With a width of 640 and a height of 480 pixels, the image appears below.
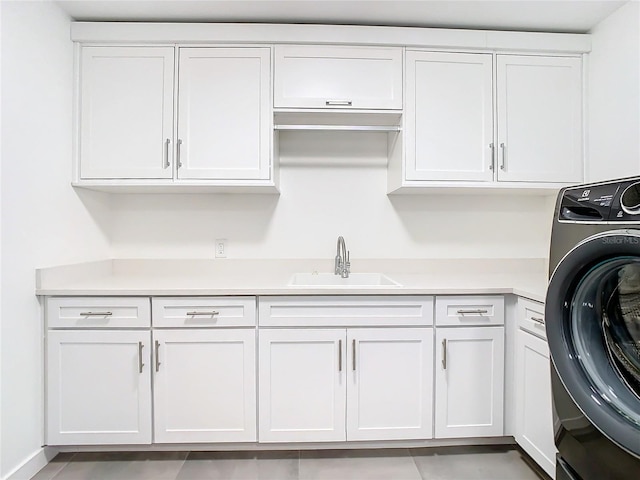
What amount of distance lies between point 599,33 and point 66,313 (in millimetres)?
3121

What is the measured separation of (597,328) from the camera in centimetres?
117

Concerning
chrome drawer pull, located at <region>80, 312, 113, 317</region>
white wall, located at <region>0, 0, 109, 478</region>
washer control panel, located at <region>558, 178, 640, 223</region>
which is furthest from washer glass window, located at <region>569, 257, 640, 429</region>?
white wall, located at <region>0, 0, 109, 478</region>

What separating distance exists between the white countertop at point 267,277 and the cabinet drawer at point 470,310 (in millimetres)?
40

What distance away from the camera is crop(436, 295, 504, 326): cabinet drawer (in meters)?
1.82

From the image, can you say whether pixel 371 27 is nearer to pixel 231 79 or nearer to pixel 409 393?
pixel 231 79

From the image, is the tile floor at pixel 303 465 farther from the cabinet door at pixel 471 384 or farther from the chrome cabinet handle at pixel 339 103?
the chrome cabinet handle at pixel 339 103

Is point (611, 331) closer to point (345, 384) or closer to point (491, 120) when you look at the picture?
point (345, 384)

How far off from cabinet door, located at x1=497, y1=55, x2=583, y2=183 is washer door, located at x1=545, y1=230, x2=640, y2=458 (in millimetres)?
1072

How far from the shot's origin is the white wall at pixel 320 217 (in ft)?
7.70

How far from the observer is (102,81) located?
6.53ft

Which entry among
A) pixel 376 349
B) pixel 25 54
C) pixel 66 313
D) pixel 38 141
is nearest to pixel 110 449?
pixel 66 313

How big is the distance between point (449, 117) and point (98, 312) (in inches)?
81.3

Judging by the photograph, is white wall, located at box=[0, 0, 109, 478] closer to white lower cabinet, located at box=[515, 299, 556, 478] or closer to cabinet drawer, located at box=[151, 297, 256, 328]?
cabinet drawer, located at box=[151, 297, 256, 328]

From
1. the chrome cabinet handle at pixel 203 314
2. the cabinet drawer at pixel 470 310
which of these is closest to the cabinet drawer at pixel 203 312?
the chrome cabinet handle at pixel 203 314
